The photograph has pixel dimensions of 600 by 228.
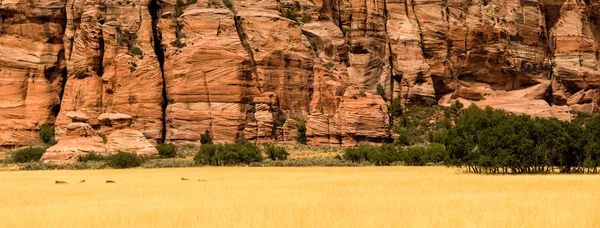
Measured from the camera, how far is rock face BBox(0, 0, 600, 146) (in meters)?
87.6

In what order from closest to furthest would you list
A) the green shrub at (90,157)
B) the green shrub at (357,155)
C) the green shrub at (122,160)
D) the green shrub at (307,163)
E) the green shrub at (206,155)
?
the green shrub at (122,160)
the green shrub at (307,163)
the green shrub at (90,157)
the green shrub at (206,155)
the green shrub at (357,155)

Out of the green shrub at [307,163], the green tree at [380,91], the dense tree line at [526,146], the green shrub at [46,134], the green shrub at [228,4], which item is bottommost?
the green shrub at [46,134]

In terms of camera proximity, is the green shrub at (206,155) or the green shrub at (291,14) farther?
the green shrub at (291,14)

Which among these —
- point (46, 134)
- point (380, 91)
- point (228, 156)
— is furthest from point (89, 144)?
point (380, 91)

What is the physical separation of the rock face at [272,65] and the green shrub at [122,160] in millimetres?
12462

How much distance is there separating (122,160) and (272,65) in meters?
32.3

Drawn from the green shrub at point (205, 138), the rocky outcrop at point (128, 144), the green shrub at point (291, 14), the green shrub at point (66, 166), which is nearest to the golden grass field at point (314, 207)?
the green shrub at point (66, 166)

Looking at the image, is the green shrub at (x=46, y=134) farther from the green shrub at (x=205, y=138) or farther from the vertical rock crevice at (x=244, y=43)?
the vertical rock crevice at (x=244, y=43)

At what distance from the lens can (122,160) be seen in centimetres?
6419

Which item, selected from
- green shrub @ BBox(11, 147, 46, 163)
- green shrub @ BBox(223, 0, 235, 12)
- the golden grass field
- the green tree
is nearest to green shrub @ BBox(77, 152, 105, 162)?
green shrub @ BBox(11, 147, 46, 163)

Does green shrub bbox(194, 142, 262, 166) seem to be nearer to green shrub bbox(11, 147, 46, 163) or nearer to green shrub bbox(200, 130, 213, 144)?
green shrub bbox(200, 130, 213, 144)

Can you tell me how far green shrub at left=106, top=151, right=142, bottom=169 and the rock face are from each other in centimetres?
1246

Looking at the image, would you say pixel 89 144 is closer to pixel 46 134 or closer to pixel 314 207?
pixel 46 134

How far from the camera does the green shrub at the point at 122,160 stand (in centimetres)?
6425
